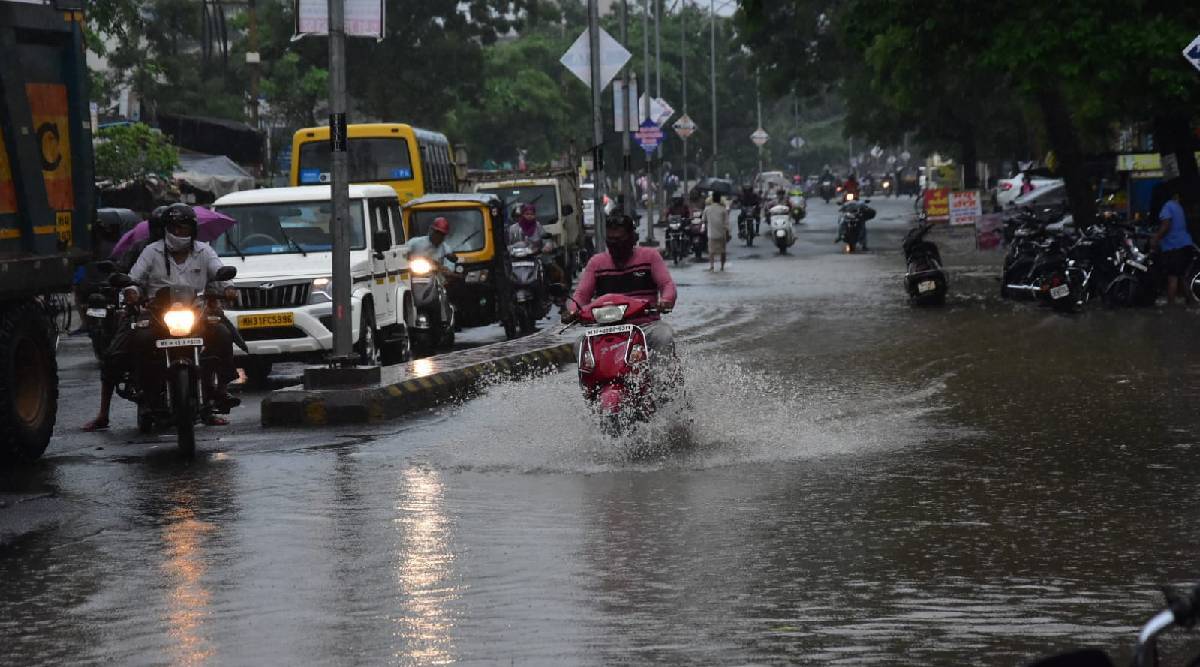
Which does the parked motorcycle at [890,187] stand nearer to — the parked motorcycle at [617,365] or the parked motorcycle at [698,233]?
the parked motorcycle at [698,233]

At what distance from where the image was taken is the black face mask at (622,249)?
1334 cm

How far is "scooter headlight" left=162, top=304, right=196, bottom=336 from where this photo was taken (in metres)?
13.1

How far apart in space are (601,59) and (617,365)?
20.2m

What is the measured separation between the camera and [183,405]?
41.6 ft

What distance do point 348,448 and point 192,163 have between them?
30580 mm

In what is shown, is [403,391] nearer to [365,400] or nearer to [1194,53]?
[365,400]

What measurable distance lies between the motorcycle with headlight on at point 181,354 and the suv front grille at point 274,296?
5008 millimetres

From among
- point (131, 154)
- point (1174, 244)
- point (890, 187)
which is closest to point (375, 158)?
point (131, 154)

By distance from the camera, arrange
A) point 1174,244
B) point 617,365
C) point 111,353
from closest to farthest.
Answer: point 617,365 < point 111,353 < point 1174,244

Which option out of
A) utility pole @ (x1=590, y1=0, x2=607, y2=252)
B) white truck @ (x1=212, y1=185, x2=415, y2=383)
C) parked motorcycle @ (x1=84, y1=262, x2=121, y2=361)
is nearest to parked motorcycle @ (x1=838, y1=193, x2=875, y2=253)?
utility pole @ (x1=590, y1=0, x2=607, y2=252)

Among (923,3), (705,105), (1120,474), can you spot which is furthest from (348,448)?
(705,105)

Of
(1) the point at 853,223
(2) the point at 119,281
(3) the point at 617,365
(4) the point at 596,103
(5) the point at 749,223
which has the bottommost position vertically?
(5) the point at 749,223

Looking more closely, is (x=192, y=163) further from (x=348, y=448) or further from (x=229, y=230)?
(x=348, y=448)

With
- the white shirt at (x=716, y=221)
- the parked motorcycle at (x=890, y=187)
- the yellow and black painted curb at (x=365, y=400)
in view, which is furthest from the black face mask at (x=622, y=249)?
A: the parked motorcycle at (x=890, y=187)
